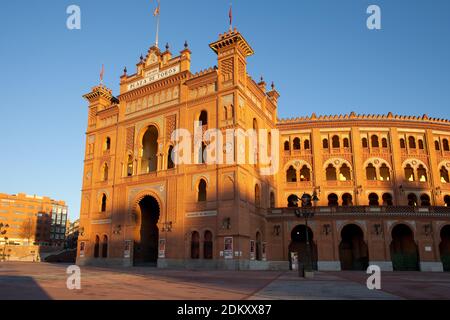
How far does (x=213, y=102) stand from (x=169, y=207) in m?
11.2

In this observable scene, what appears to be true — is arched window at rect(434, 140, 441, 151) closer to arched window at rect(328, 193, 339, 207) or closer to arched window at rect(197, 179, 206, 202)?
arched window at rect(328, 193, 339, 207)

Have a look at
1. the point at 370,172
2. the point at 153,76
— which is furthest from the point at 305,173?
the point at 153,76

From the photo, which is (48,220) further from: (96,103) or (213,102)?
(213,102)

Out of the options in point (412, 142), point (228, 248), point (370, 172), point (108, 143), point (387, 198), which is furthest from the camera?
point (108, 143)

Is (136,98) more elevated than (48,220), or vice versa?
(136,98)

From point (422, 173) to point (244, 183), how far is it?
22378mm

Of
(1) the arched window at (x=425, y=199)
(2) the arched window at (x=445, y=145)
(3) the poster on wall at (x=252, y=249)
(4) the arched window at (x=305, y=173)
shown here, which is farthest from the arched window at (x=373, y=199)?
(3) the poster on wall at (x=252, y=249)

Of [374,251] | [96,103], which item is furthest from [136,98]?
[374,251]

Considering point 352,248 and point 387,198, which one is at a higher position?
point 387,198

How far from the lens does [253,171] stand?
1458 inches

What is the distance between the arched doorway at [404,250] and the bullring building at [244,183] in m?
0.10

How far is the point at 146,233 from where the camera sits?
42.2 metres

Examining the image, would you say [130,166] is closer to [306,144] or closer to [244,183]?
[244,183]
